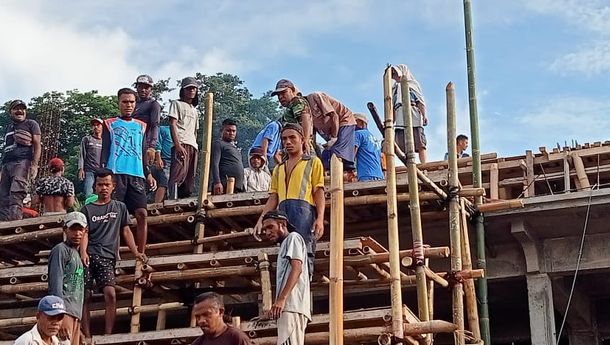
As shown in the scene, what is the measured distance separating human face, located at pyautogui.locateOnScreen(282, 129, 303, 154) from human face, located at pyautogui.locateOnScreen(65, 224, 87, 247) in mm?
1966

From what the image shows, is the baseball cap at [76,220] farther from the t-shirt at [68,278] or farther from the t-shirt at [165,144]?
the t-shirt at [165,144]

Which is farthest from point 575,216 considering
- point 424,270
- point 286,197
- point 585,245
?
point 286,197

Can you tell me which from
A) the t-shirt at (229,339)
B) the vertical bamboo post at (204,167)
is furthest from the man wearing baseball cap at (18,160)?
the t-shirt at (229,339)

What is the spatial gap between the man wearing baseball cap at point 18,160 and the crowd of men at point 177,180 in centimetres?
1

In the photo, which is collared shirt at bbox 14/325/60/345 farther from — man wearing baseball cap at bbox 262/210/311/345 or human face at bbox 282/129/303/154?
human face at bbox 282/129/303/154

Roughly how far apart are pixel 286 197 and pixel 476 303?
2.83 meters

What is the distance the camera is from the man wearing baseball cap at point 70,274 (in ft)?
26.2

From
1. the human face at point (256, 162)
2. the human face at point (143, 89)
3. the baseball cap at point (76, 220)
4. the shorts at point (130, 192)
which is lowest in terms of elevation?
the baseball cap at point (76, 220)

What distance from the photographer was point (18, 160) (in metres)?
12.4

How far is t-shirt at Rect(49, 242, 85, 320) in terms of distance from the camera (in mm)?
8016

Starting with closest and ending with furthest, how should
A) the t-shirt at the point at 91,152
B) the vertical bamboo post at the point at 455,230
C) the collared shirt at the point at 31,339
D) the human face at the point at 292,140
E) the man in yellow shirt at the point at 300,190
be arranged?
1. the collared shirt at the point at 31,339
2. the man in yellow shirt at the point at 300,190
3. the human face at the point at 292,140
4. the vertical bamboo post at the point at 455,230
5. the t-shirt at the point at 91,152

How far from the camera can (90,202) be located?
30.3 ft

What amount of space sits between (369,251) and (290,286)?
4.61 feet

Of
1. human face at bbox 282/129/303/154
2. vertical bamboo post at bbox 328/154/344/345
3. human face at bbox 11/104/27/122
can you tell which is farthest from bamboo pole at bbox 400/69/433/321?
human face at bbox 11/104/27/122
